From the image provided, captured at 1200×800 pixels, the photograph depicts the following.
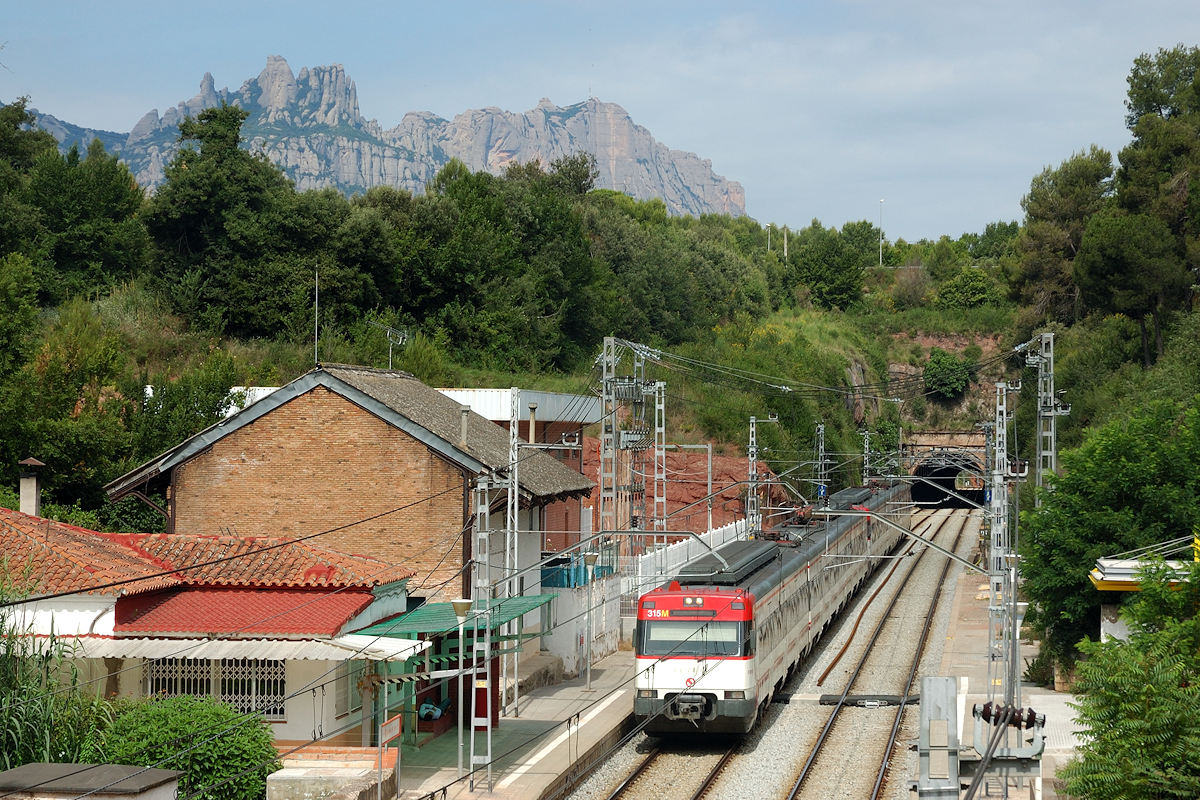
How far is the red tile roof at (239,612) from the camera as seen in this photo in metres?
18.6

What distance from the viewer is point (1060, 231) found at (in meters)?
66.2

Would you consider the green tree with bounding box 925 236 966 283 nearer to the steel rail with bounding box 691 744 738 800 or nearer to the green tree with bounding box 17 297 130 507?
the green tree with bounding box 17 297 130 507

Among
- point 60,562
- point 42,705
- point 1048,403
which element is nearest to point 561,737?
point 60,562

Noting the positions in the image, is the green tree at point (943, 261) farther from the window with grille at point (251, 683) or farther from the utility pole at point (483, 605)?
the window with grille at point (251, 683)

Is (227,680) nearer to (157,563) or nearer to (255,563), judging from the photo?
(255,563)

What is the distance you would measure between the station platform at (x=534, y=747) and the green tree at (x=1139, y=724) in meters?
7.66

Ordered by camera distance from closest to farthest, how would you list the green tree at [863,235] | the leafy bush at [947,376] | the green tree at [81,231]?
the green tree at [81,231], the leafy bush at [947,376], the green tree at [863,235]

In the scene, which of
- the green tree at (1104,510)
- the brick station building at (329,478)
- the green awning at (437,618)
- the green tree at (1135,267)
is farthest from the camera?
the green tree at (1135,267)

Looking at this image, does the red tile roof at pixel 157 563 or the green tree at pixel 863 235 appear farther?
the green tree at pixel 863 235

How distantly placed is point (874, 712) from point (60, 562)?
52.5 ft

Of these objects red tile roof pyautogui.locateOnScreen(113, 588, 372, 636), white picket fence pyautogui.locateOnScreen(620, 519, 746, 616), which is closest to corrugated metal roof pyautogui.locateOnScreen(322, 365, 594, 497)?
white picket fence pyautogui.locateOnScreen(620, 519, 746, 616)

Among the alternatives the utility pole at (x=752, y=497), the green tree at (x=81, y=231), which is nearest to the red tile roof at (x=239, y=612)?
the utility pole at (x=752, y=497)

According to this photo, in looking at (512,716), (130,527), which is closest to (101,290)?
(130,527)

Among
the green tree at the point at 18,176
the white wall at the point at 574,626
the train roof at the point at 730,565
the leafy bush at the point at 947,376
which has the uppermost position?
the green tree at the point at 18,176
